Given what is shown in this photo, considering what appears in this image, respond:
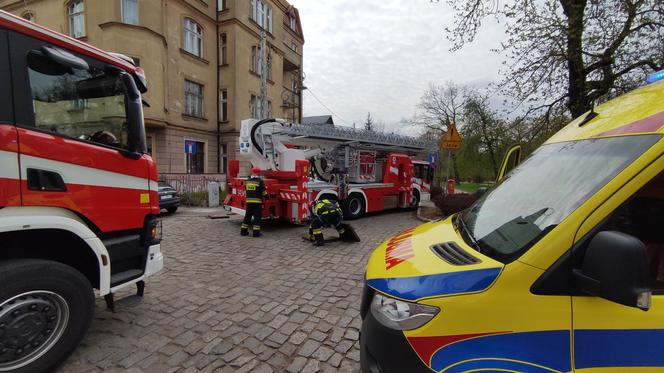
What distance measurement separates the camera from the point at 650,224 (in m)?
1.76

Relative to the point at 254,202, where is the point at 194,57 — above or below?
above

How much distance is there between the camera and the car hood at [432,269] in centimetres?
154

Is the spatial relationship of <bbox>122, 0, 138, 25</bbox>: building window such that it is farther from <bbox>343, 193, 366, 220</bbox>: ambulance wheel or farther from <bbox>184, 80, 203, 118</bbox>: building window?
<bbox>343, 193, 366, 220</bbox>: ambulance wheel

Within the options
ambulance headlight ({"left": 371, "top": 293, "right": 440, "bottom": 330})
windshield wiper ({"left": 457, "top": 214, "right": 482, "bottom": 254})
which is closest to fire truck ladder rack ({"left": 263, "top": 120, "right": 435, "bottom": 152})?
windshield wiper ({"left": 457, "top": 214, "right": 482, "bottom": 254})

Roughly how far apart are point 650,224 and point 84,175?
13.3 feet

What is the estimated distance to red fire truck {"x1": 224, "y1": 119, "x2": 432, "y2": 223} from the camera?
29.4 ft

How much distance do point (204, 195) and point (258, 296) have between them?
12.0 m

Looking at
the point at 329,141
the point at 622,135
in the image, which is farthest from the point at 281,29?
the point at 622,135

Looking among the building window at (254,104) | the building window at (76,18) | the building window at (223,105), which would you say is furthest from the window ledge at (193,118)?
the building window at (76,18)

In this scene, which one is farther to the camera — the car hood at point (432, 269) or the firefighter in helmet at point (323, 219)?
the firefighter in helmet at point (323, 219)

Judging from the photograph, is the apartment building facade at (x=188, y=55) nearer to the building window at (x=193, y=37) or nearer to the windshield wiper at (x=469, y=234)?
the building window at (x=193, y=37)

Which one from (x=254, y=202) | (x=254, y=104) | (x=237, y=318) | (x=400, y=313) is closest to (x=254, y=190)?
(x=254, y=202)

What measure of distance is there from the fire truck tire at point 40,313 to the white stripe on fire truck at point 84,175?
70cm

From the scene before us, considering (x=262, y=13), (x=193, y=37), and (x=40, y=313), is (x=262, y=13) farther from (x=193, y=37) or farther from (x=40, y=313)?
(x=40, y=313)
